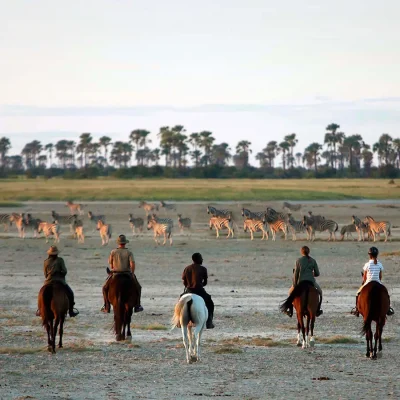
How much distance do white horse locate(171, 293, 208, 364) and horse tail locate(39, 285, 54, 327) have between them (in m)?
1.99

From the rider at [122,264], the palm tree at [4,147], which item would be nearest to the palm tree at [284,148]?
the palm tree at [4,147]

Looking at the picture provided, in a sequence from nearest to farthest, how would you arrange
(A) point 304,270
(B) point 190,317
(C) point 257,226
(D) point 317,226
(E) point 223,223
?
(B) point 190,317, (A) point 304,270, (D) point 317,226, (C) point 257,226, (E) point 223,223

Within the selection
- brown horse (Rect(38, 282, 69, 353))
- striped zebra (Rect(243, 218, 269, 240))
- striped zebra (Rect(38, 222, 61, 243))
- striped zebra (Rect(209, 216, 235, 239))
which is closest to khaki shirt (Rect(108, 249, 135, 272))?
brown horse (Rect(38, 282, 69, 353))

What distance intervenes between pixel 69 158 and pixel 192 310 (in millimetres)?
178325

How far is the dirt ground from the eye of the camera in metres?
13.1

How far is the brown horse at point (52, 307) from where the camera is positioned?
15.8m

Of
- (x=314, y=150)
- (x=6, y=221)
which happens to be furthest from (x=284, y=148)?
(x=6, y=221)

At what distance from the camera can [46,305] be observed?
1584cm

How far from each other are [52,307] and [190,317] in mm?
2169

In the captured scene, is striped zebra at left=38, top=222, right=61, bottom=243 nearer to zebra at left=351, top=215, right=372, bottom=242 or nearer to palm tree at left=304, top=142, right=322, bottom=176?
zebra at left=351, top=215, right=372, bottom=242

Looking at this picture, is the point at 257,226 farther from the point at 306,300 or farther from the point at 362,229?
the point at 306,300

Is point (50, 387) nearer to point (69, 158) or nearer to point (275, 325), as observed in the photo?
point (275, 325)

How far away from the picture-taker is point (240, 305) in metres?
22.2

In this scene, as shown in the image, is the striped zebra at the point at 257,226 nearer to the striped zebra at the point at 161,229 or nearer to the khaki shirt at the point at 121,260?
the striped zebra at the point at 161,229
